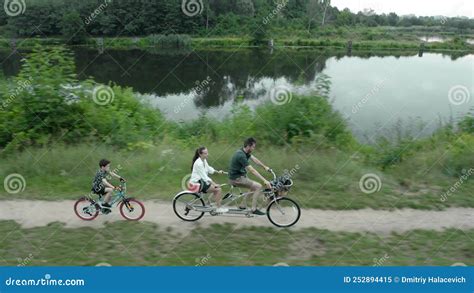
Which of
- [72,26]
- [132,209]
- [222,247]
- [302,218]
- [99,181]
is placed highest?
[72,26]

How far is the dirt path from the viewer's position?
735 centimetres

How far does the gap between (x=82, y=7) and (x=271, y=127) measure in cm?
3804

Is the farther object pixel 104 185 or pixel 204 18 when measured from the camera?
pixel 204 18

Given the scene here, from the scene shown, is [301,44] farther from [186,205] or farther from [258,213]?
[186,205]

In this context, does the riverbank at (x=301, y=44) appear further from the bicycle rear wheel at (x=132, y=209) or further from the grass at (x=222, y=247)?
the grass at (x=222, y=247)

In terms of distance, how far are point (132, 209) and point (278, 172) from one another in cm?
376

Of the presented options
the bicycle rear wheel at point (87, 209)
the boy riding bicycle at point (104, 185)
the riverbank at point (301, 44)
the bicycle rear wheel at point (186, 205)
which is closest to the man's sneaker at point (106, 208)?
the boy riding bicycle at point (104, 185)

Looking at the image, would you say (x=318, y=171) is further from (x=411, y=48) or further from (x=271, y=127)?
(x=411, y=48)

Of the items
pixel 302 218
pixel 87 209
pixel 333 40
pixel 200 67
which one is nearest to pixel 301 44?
pixel 333 40

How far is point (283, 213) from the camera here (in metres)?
7.35

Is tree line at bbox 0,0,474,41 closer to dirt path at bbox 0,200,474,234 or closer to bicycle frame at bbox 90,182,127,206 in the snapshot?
dirt path at bbox 0,200,474,234

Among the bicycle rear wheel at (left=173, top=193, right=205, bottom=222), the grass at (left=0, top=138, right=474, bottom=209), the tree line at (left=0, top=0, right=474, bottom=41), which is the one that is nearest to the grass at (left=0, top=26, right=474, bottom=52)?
the tree line at (left=0, top=0, right=474, bottom=41)

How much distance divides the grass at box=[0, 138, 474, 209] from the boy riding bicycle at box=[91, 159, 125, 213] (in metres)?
1.08

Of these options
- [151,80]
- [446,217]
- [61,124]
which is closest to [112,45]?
[151,80]
